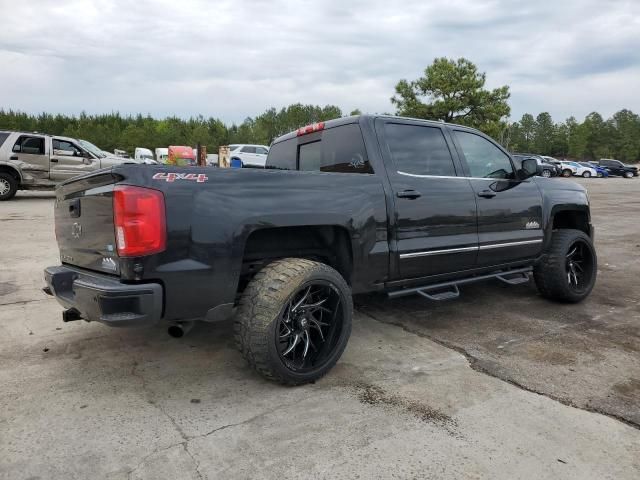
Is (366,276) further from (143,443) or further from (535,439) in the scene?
(143,443)

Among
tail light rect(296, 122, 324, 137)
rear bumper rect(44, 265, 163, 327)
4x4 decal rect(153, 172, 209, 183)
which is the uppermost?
tail light rect(296, 122, 324, 137)

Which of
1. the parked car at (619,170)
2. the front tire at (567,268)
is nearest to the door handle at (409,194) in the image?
the front tire at (567,268)

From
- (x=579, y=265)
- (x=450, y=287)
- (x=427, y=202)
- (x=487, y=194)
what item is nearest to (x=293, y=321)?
(x=427, y=202)

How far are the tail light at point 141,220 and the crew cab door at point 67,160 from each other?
12.1m

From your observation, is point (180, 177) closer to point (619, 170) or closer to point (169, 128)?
point (619, 170)

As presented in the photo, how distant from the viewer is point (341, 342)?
3.27m

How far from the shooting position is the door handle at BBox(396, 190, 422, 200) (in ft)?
12.1

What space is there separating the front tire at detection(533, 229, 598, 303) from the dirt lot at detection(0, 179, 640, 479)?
1.38 feet

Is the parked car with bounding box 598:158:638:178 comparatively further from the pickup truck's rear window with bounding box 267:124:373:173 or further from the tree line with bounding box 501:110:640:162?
the pickup truck's rear window with bounding box 267:124:373:173

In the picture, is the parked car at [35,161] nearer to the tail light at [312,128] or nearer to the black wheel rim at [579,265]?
the tail light at [312,128]

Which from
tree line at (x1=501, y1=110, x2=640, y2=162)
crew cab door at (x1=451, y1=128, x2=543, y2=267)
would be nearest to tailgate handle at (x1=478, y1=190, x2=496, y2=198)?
crew cab door at (x1=451, y1=128, x2=543, y2=267)

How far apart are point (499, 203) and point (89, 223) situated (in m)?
3.43

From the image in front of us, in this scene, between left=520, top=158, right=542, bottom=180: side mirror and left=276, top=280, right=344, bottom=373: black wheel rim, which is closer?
left=276, top=280, right=344, bottom=373: black wheel rim

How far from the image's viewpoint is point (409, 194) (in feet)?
12.3
